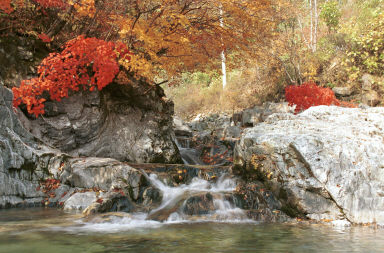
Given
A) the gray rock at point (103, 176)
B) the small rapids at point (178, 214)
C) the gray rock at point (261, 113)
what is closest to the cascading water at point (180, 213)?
the small rapids at point (178, 214)

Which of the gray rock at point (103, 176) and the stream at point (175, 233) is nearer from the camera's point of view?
the stream at point (175, 233)

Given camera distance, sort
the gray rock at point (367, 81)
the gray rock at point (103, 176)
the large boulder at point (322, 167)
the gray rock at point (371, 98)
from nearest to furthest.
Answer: the large boulder at point (322, 167) < the gray rock at point (103, 176) < the gray rock at point (371, 98) < the gray rock at point (367, 81)

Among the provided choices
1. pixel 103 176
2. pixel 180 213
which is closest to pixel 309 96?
pixel 180 213

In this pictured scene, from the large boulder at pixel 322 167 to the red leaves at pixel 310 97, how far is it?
706 cm

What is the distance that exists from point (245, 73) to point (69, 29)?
16083mm

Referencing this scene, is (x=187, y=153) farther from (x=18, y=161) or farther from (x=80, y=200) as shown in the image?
(x=18, y=161)

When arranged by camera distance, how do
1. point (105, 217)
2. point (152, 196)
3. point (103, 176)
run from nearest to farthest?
point (105, 217) < point (152, 196) < point (103, 176)

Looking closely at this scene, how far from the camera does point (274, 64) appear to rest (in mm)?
21531

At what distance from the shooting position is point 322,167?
6586mm

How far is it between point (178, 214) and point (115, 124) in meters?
5.76

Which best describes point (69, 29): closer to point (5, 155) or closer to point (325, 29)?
point (5, 155)

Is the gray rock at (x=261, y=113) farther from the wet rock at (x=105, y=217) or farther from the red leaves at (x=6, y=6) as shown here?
the red leaves at (x=6, y=6)

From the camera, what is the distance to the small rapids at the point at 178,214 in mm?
5641

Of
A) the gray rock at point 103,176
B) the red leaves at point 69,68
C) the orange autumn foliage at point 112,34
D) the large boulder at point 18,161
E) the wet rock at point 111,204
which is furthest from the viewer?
the orange autumn foliage at point 112,34
